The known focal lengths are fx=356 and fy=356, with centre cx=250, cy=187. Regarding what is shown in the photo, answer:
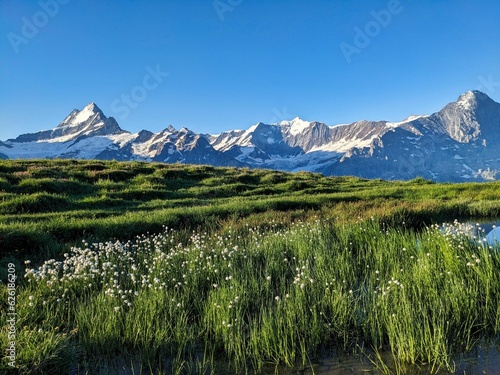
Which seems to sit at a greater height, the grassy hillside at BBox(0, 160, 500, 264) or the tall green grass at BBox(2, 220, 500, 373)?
the grassy hillside at BBox(0, 160, 500, 264)

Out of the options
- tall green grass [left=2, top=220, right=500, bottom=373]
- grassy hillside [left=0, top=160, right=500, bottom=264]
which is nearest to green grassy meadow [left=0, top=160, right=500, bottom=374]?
tall green grass [left=2, top=220, right=500, bottom=373]

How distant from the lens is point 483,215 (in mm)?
22578

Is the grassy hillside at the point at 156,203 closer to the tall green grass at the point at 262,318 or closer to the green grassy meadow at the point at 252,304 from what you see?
the green grassy meadow at the point at 252,304

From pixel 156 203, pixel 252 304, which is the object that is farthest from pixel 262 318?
pixel 156 203

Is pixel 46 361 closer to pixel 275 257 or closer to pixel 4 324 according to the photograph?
pixel 4 324

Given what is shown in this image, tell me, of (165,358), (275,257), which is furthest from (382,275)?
(165,358)

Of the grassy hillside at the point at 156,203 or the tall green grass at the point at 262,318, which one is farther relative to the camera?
the grassy hillside at the point at 156,203

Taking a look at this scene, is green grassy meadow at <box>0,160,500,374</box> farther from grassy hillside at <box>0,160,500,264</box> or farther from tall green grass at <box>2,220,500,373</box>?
grassy hillside at <box>0,160,500,264</box>

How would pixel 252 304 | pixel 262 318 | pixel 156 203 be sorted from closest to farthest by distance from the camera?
pixel 262 318
pixel 252 304
pixel 156 203

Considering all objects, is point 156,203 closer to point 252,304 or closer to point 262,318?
point 252,304

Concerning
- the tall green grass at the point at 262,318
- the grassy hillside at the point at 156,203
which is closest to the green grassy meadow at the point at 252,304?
the tall green grass at the point at 262,318

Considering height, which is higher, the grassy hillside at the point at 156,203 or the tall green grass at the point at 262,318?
the grassy hillside at the point at 156,203

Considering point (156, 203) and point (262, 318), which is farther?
point (156, 203)

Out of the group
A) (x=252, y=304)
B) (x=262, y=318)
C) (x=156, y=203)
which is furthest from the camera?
(x=156, y=203)
